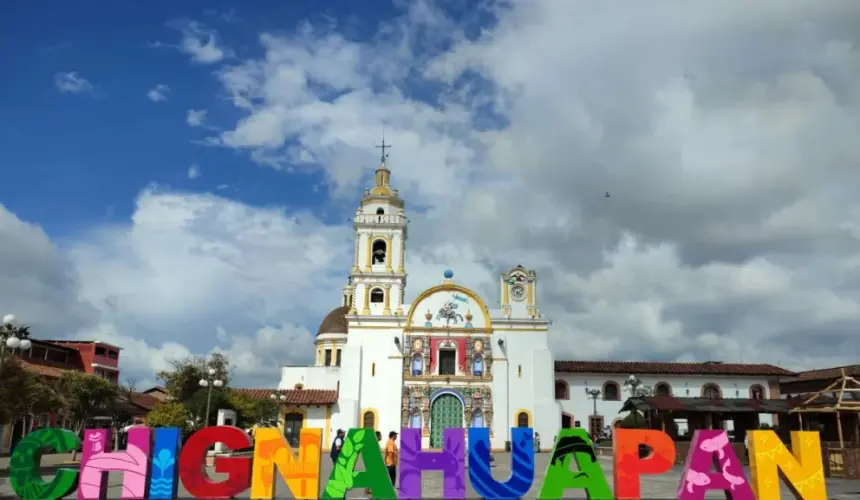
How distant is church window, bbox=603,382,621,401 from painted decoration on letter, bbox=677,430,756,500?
33991 mm

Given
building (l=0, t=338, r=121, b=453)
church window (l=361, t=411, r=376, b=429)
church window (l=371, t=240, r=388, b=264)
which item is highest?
church window (l=371, t=240, r=388, b=264)

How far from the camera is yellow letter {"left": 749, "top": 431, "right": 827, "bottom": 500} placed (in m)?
13.6

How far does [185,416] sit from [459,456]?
22428 millimetres

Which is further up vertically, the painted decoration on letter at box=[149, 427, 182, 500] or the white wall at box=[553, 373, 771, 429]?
the white wall at box=[553, 373, 771, 429]

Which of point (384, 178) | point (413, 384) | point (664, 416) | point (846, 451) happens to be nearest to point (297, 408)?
point (413, 384)

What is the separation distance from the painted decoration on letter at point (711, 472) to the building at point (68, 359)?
151 ft

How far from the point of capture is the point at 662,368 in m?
47.3

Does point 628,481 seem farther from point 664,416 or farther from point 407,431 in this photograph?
point 664,416

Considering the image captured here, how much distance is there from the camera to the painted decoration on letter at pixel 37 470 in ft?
44.0

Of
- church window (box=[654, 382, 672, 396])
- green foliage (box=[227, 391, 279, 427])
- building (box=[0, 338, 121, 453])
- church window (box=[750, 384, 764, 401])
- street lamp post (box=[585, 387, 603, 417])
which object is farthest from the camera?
building (box=[0, 338, 121, 453])

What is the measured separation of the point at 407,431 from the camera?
13812 millimetres

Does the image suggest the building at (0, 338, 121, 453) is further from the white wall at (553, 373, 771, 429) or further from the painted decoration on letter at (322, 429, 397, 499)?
the painted decoration on letter at (322, 429, 397, 499)

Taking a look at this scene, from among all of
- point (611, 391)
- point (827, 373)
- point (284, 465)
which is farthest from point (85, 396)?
point (827, 373)

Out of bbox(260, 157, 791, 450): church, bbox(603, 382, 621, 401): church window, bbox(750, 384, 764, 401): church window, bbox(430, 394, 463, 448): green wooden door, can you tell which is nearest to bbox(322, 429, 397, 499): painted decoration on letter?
bbox(260, 157, 791, 450): church
